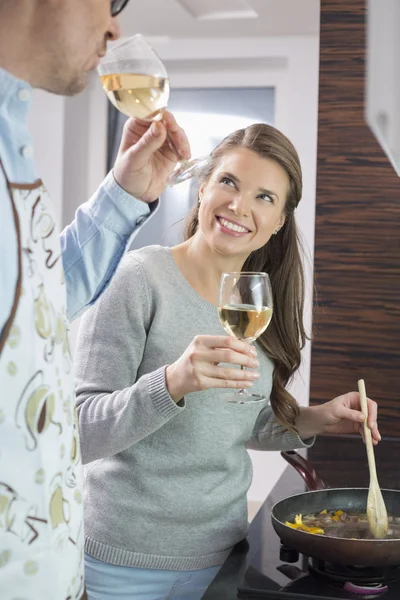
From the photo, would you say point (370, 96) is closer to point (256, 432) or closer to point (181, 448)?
point (181, 448)

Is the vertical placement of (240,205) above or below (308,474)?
above

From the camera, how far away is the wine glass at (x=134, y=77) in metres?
1.26

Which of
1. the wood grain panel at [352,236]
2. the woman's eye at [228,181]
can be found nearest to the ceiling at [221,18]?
the wood grain panel at [352,236]

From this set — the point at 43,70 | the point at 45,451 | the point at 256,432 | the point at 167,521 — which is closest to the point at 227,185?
the point at 256,432

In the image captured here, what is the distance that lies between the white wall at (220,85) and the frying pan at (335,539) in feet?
8.61

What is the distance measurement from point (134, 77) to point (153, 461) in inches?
30.7

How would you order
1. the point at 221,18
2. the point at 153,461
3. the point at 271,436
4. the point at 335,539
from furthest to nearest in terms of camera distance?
the point at 221,18 < the point at 271,436 < the point at 153,461 < the point at 335,539

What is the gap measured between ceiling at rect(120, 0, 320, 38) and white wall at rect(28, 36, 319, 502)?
94 mm

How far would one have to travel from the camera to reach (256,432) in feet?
6.50

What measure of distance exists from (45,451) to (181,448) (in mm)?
722

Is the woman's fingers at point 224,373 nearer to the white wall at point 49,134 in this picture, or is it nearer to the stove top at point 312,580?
the stove top at point 312,580

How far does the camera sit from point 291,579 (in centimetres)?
132

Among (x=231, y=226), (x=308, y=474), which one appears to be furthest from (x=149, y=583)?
(x=231, y=226)

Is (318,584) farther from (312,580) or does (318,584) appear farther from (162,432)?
(162,432)
